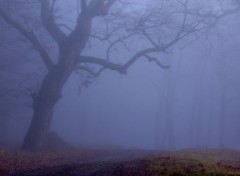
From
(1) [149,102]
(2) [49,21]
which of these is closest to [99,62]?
(2) [49,21]

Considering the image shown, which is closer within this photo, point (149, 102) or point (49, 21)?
point (49, 21)

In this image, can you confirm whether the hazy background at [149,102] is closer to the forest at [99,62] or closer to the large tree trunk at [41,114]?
the forest at [99,62]

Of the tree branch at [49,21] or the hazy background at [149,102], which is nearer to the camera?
the tree branch at [49,21]

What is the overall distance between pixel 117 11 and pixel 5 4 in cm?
734

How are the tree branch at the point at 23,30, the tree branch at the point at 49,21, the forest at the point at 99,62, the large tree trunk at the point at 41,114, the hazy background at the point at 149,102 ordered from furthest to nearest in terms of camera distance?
the hazy background at the point at 149,102 < the tree branch at the point at 49,21 < the tree branch at the point at 23,30 < the large tree trunk at the point at 41,114 < the forest at the point at 99,62

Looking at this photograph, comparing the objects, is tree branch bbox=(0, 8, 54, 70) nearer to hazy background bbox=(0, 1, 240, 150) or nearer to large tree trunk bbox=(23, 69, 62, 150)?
large tree trunk bbox=(23, 69, 62, 150)

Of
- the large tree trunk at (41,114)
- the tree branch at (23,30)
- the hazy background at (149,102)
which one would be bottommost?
the large tree trunk at (41,114)

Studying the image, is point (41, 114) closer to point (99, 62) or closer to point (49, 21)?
point (99, 62)

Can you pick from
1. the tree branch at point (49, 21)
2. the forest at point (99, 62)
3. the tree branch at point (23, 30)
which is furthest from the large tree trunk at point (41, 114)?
the tree branch at point (49, 21)

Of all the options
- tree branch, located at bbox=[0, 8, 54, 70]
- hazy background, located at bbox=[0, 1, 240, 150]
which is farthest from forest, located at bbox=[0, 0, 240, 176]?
hazy background, located at bbox=[0, 1, 240, 150]

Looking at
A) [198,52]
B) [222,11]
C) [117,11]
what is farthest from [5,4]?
[198,52]

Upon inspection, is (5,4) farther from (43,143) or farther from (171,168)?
(171,168)

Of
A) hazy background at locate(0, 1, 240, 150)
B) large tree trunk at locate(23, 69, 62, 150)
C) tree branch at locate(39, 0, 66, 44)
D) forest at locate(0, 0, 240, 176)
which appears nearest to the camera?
forest at locate(0, 0, 240, 176)

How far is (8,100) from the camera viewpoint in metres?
45.9
